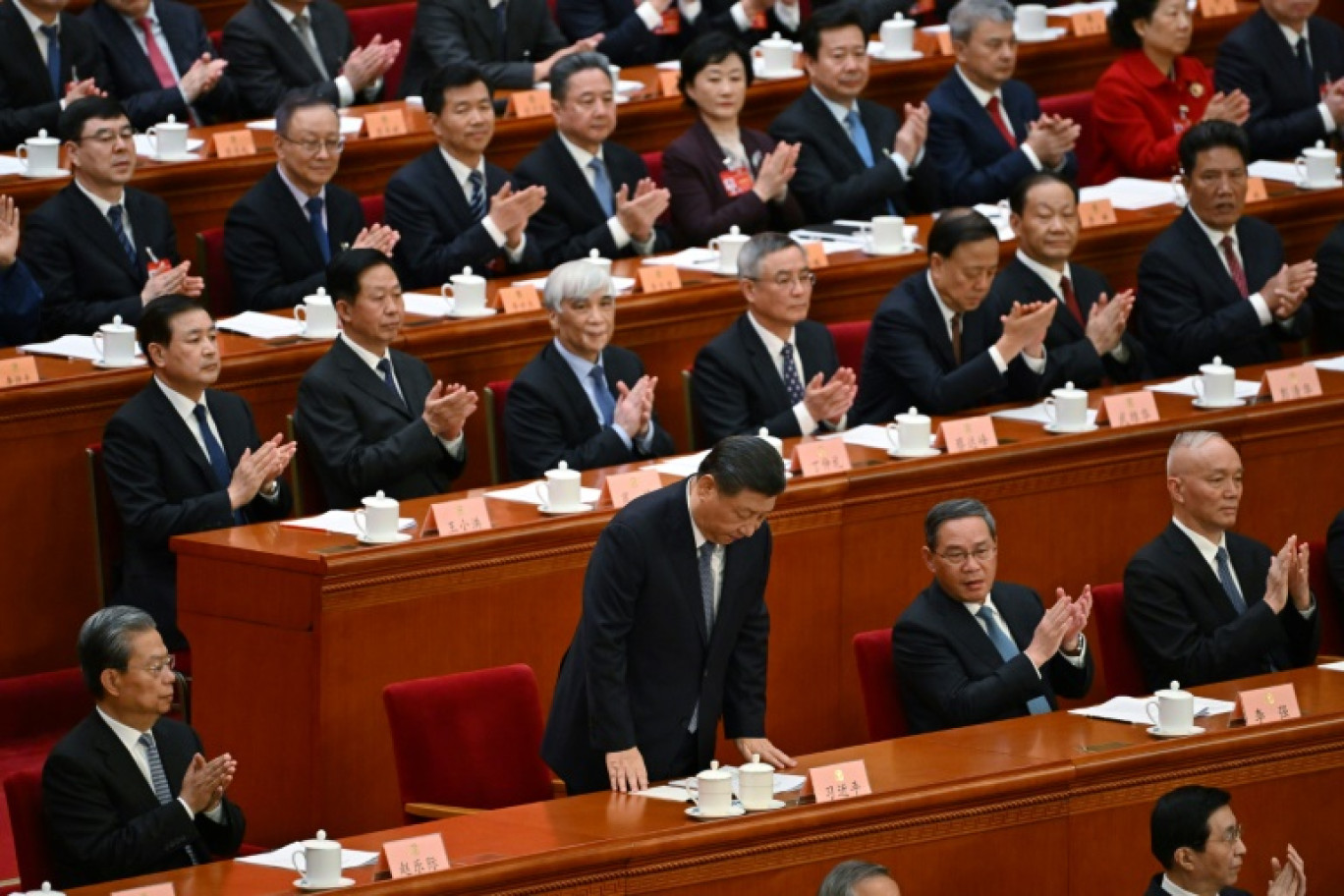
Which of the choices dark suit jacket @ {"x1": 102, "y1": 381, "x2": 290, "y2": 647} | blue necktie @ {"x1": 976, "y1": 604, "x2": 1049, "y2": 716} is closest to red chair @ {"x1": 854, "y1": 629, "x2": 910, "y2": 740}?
blue necktie @ {"x1": 976, "y1": 604, "x2": 1049, "y2": 716}

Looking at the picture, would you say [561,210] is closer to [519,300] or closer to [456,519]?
[519,300]

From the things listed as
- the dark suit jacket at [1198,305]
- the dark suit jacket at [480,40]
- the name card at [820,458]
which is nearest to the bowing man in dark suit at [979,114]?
the dark suit jacket at [1198,305]

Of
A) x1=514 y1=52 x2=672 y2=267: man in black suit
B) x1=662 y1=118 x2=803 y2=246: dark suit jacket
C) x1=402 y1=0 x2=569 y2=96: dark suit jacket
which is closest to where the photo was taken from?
x1=514 y1=52 x2=672 y2=267: man in black suit

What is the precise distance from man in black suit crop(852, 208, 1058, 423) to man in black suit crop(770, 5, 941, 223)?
39.9 inches

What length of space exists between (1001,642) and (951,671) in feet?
0.55

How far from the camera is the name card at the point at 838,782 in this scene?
423 centimetres

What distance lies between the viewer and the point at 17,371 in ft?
18.5

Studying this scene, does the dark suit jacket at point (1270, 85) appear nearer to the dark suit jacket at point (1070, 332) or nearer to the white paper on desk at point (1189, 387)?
the dark suit jacket at point (1070, 332)

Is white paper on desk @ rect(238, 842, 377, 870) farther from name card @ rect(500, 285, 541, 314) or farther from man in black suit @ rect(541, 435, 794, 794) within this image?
name card @ rect(500, 285, 541, 314)

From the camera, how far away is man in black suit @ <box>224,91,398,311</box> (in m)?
6.40

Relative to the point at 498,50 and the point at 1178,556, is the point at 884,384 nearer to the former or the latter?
the point at 1178,556

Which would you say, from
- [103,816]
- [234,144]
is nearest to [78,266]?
→ [234,144]

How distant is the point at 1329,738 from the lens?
4656 millimetres

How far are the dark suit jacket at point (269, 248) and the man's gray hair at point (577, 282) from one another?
0.91 meters
